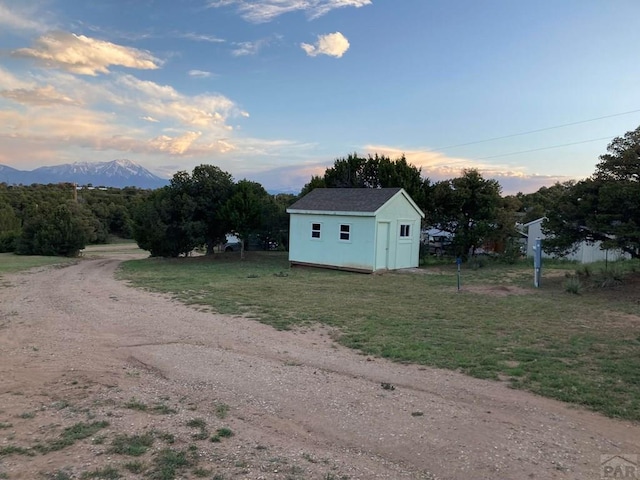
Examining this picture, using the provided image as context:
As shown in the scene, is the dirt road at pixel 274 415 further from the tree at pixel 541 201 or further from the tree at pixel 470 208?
the tree at pixel 470 208

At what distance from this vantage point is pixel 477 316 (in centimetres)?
888

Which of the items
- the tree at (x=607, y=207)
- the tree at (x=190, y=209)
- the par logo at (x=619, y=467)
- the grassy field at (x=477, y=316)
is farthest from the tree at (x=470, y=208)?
the par logo at (x=619, y=467)

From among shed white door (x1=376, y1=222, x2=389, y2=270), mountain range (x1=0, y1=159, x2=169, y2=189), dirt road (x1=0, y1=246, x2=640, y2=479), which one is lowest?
dirt road (x1=0, y1=246, x2=640, y2=479)

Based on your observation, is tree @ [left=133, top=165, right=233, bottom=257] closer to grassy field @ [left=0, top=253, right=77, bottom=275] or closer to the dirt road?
grassy field @ [left=0, top=253, right=77, bottom=275]

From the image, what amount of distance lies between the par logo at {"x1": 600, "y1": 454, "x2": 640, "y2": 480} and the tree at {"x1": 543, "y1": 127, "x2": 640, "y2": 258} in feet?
32.2

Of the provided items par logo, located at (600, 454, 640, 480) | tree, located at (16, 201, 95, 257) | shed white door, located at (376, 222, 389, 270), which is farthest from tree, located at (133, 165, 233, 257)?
par logo, located at (600, 454, 640, 480)

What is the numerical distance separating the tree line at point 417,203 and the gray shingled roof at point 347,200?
3714 mm

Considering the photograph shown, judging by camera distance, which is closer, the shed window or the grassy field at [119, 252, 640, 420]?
the grassy field at [119, 252, 640, 420]

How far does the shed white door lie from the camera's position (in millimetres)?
17453

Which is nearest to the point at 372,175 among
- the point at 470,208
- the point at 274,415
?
the point at 470,208

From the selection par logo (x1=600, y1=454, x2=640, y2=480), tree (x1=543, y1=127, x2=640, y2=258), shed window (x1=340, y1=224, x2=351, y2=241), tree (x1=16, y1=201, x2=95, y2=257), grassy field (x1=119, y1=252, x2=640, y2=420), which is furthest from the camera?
tree (x1=16, y1=201, x2=95, y2=257)

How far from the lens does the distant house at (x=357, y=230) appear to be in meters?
17.4

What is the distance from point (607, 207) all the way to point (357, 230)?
8.30 meters

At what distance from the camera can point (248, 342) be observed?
22.4 ft
